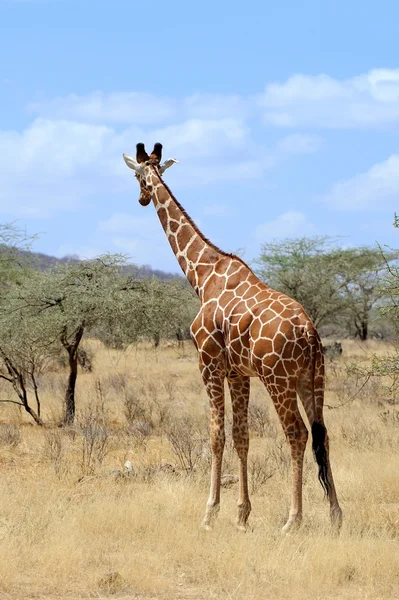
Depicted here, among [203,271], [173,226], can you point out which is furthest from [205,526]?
[173,226]

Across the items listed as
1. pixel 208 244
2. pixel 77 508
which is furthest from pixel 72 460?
pixel 208 244

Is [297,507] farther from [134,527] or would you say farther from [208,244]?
[208,244]

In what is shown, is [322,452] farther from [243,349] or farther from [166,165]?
[166,165]

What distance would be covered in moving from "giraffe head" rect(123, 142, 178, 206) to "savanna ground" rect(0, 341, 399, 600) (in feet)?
10.4

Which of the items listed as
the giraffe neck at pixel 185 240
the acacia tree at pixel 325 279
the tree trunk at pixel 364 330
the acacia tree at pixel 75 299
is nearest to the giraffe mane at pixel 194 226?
the giraffe neck at pixel 185 240

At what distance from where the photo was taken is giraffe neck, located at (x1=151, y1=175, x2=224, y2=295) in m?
8.73

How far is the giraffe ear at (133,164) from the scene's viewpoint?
30.5ft

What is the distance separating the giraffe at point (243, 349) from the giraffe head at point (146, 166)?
0.01 m

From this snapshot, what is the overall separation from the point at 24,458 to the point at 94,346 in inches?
763

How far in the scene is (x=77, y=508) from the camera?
26.4 feet

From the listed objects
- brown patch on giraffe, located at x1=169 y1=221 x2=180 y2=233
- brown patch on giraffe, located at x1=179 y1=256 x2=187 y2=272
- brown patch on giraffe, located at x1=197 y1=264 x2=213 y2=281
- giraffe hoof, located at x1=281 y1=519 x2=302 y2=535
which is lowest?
giraffe hoof, located at x1=281 y1=519 x2=302 y2=535

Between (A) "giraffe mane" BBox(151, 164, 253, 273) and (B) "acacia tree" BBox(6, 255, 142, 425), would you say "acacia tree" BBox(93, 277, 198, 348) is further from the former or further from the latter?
(A) "giraffe mane" BBox(151, 164, 253, 273)

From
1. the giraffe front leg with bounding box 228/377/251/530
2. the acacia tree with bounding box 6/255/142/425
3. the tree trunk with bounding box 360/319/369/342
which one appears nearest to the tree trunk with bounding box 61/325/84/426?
the acacia tree with bounding box 6/255/142/425

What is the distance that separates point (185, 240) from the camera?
897 cm
